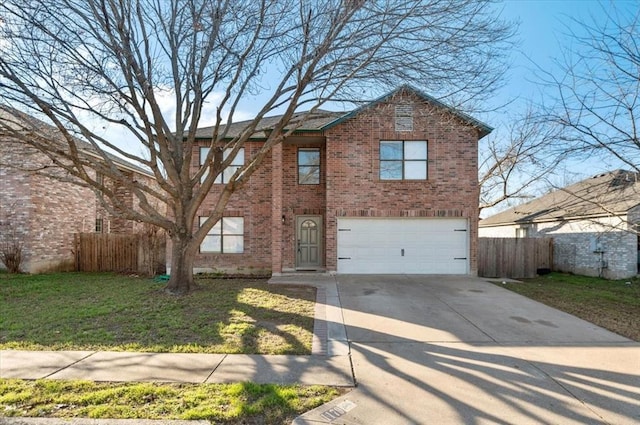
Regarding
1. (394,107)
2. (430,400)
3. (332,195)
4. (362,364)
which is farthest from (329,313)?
(394,107)

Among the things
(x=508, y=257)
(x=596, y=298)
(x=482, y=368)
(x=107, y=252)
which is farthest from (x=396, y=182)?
(x=107, y=252)

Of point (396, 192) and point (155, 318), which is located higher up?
point (396, 192)

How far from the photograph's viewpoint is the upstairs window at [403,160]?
12.3m

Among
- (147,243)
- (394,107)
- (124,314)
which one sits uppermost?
(394,107)

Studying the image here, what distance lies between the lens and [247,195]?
42.7ft

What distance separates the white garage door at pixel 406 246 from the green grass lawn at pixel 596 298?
2.10 meters

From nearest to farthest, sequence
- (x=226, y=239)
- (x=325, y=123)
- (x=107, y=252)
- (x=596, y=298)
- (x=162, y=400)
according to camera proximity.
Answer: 1. (x=162, y=400)
2. (x=596, y=298)
3. (x=226, y=239)
4. (x=325, y=123)
5. (x=107, y=252)

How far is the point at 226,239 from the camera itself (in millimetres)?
12977

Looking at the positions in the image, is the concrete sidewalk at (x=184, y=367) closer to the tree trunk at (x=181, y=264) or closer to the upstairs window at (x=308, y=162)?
the tree trunk at (x=181, y=264)

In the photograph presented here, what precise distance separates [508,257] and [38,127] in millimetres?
17528

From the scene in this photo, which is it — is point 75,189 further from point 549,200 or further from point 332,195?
point 549,200

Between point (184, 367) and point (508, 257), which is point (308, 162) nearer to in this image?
point (508, 257)

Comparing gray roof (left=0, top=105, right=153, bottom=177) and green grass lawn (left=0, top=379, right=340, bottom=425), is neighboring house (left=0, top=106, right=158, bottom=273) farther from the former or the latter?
green grass lawn (left=0, top=379, right=340, bottom=425)

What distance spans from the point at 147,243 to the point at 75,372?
929 cm
